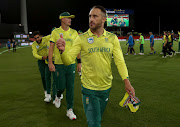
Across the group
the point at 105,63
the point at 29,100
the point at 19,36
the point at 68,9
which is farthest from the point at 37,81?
the point at 68,9

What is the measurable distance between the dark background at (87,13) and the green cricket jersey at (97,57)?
83125 millimetres

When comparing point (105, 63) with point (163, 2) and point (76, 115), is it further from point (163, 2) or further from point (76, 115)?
point (163, 2)

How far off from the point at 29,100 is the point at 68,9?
83.7 meters

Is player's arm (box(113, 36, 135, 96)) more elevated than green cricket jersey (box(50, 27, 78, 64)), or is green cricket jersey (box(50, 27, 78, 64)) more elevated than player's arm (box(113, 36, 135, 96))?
green cricket jersey (box(50, 27, 78, 64))

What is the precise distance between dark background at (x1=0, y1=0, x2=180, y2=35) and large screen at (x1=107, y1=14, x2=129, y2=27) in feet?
61.0

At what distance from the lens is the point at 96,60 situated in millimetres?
2834

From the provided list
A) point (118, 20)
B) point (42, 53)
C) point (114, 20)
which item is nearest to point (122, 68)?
point (42, 53)

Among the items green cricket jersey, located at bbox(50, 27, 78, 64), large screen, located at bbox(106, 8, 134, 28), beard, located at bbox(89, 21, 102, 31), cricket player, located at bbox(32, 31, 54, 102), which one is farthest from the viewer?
large screen, located at bbox(106, 8, 134, 28)

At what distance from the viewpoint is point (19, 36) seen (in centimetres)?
5125

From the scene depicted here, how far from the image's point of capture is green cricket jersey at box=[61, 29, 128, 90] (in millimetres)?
2824

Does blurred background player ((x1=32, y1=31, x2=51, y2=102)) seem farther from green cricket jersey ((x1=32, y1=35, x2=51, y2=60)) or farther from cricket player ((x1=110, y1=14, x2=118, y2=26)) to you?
cricket player ((x1=110, y1=14, x2=118, y2=26))

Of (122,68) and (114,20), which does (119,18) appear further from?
(122,68)

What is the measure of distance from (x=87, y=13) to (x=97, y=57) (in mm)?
88203

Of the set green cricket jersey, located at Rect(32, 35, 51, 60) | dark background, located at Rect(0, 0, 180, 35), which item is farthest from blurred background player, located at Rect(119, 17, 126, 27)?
green cricket jersey, located at Rect(32, 35, 51, 60)
